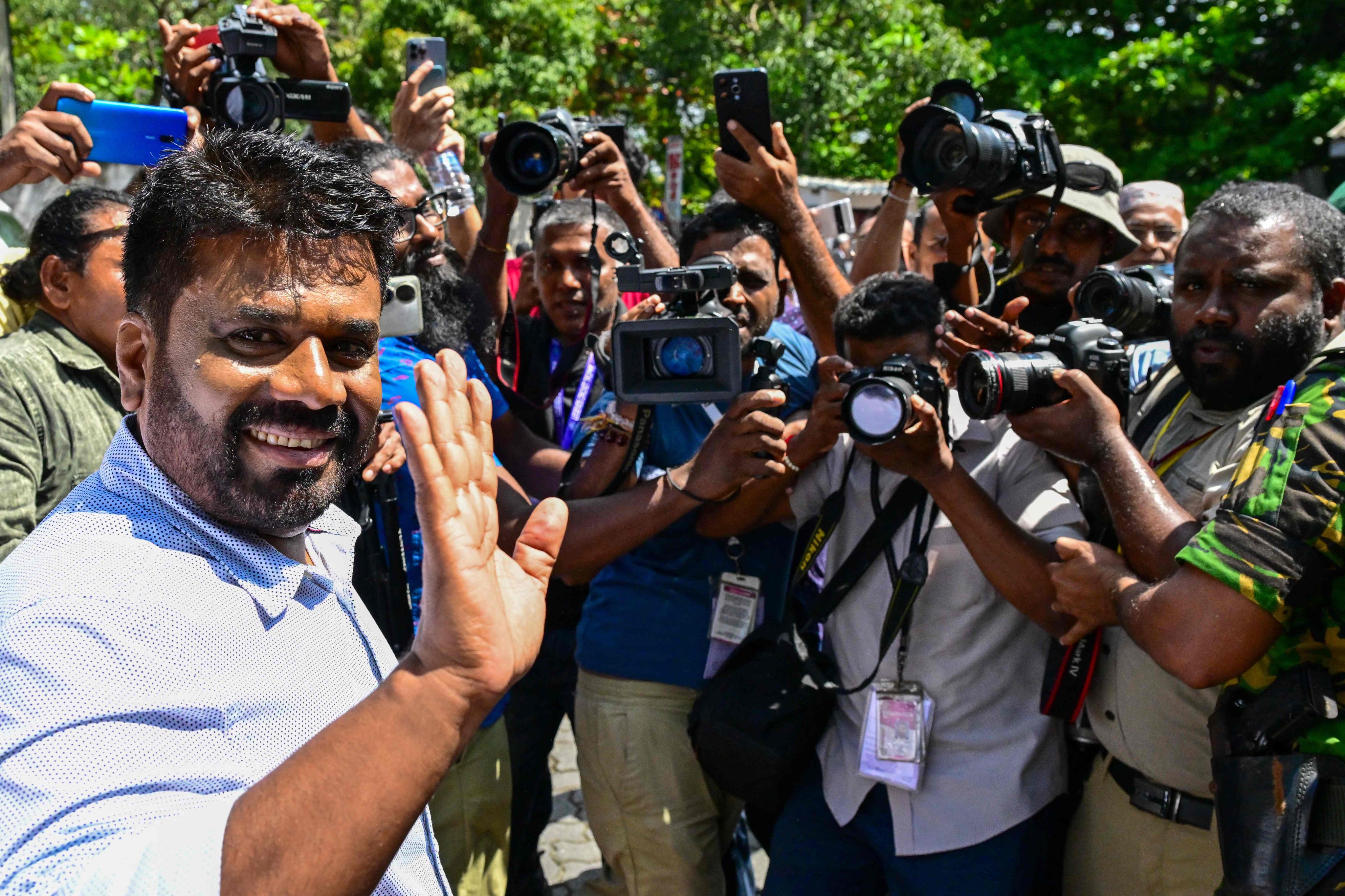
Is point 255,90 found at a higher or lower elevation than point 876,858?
higher

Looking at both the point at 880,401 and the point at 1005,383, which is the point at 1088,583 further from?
the point at 880,401

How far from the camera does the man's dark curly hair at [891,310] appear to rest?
8.97 feet

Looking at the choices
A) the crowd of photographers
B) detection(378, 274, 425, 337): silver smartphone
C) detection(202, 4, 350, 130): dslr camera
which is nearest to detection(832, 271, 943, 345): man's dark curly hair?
the crowd of photographers

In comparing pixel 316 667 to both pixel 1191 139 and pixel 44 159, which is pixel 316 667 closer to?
pixel 44 159

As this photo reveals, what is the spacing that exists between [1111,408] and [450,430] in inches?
64.0

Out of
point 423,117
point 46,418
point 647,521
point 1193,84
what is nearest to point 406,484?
point 647,521

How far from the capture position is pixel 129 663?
1071 mm

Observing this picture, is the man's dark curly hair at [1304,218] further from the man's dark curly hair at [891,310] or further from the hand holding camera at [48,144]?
the hand holding camera at [48,144]

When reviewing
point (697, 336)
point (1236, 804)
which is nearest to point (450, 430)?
point (697, 336)

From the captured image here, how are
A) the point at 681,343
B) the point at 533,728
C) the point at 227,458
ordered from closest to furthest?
the point at 227,458
the point at 681,343
the point at 533,728

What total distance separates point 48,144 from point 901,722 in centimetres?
271

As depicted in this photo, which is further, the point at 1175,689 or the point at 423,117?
the point at 423,117

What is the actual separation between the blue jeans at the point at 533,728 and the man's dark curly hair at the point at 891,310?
1.39 metres

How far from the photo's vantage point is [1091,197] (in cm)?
331
